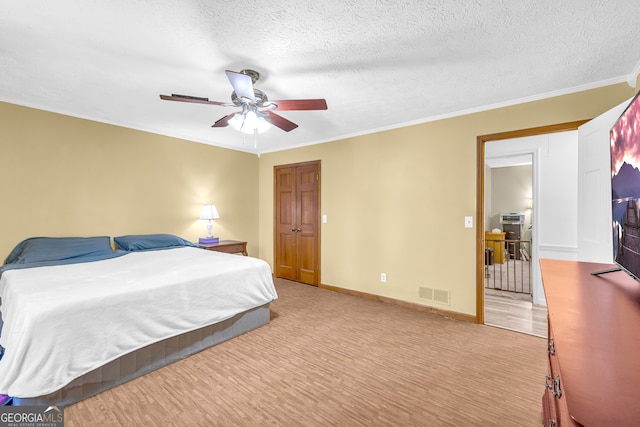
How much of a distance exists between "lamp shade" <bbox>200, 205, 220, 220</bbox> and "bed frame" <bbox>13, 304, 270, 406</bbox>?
6.73 ft

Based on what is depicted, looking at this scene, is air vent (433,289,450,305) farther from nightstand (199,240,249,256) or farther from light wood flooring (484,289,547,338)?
nightstand (199,240,249,256)

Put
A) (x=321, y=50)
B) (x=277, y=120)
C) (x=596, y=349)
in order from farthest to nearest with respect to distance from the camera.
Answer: (x=277, y=120), (x=321, y=50), (x=596, y=349)

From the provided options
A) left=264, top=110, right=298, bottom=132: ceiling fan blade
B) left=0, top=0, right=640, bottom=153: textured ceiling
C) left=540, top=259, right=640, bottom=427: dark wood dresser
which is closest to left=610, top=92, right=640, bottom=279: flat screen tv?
left=540, top=259, right=640, bottom=427: dark wood dresser

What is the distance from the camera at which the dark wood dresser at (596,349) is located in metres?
0.52

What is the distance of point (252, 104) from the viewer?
Result: 247cm

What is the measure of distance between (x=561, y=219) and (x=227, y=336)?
4.38 metres

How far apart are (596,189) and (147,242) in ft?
16.0

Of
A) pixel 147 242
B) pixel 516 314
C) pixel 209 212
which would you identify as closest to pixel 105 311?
pixel 147 242

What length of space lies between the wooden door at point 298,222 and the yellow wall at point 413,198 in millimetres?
173

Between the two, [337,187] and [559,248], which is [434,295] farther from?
[337,187]

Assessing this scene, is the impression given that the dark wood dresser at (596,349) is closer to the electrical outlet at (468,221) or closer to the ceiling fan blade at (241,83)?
the electrical outlet at (468,221)

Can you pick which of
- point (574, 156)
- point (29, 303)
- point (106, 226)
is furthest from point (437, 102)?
point (106, 226)

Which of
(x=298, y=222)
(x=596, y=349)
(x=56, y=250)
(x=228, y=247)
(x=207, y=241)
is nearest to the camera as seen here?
(x=596, y=349)

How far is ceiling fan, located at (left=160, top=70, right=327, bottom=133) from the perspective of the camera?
2081 mm
